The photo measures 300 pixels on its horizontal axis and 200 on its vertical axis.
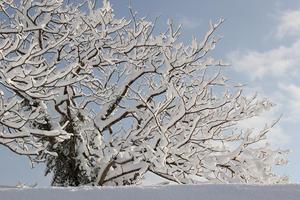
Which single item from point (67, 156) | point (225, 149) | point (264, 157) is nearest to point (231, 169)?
point (225, 149)

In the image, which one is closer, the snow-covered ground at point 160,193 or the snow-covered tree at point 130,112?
the snow-covered ground at point 160,193

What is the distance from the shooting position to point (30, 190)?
197cm

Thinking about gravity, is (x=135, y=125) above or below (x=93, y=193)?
above

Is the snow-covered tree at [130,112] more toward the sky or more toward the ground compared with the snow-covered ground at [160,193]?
more toward the sky

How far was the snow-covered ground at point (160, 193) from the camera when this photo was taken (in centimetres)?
190

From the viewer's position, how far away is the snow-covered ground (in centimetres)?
190

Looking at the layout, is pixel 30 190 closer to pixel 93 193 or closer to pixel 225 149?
pixel 93 193

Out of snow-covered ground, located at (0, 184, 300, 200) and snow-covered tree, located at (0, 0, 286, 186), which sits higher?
snow-covered tree, located at (0, 0, 286, 186)

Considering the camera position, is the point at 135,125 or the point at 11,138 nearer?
the point at 11,138

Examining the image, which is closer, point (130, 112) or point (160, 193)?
point (160, 193)

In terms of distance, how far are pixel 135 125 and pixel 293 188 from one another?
9.05m

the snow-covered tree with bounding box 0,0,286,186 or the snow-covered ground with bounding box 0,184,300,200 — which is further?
the snow-covered tree with bounding box 0,0,286,186

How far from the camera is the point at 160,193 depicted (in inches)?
76.7

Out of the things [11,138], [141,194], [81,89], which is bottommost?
[141,194]
